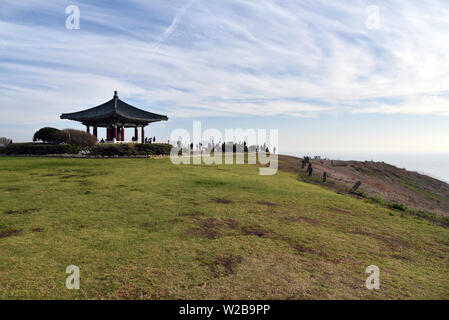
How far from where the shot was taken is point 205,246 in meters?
6.00

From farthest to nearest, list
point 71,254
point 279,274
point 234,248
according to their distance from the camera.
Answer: point 234,248 → point 71,254 → point 279,274

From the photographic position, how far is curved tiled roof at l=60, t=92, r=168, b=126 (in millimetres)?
32125

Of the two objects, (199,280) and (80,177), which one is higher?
(80,177)

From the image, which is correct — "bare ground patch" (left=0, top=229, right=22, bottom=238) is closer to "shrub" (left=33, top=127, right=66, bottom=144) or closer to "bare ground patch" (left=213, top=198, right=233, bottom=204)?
"bare ground patch" (left=213, top=198, right=233, bottom=204)

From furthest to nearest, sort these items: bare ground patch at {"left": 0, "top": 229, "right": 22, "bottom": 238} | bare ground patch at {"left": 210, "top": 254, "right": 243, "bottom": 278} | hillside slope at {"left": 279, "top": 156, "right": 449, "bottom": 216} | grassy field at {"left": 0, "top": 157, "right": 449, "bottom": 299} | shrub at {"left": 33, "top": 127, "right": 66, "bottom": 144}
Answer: shrub at {"left": 33, "top": 127, "right": 66, "bottom": 144}, hillside slope at {"left": 279, "top": 156, "right": 449, "bottom": 216}, bare ground patch at {"left": 0, "top": 229, "right": 22, "bottom": 238}, bare ground patch at {"left": 210, "top": 254, "right": 243, "bottom": 278}, grassy field at {"left": 0, "top": 157, "right": 449, "bottom": 299}

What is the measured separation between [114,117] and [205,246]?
30.4 metres

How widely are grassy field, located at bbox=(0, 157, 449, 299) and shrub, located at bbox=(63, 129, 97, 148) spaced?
17778 mm

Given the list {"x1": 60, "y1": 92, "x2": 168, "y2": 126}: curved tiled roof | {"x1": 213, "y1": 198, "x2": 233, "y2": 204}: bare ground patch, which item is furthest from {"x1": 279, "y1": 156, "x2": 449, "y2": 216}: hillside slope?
{"x1": 60, "y1": 92, "x2": 168, "y2": 126}: curved tiled roof

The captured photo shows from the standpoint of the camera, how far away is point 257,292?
4.29m

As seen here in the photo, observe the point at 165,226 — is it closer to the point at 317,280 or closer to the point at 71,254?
the point at 71,254

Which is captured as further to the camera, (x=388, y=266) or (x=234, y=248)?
(x=234, y=248)
